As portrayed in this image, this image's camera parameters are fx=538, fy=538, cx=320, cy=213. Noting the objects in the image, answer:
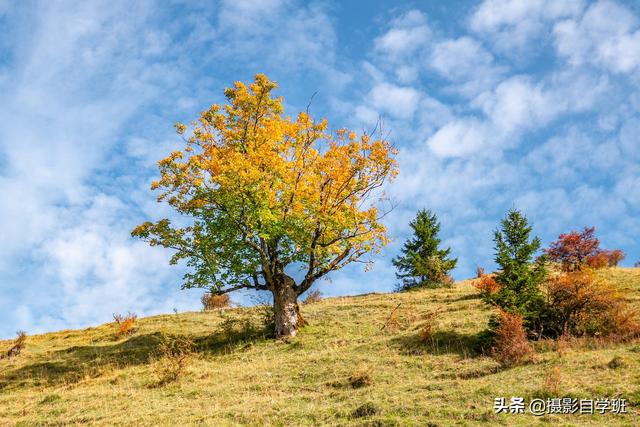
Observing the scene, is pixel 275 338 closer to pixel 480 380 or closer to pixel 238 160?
pixel 238 160

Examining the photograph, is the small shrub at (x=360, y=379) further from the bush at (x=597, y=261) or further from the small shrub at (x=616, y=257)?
the small shrub at (x=616, y=257)

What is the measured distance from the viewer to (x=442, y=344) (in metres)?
22.6

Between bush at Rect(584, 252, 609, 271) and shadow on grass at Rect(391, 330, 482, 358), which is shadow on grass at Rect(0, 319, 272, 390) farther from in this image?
bush at Rect(584, 252, 609, 271)

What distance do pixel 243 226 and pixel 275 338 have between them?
6.21 m

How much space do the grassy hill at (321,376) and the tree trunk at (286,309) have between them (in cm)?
91

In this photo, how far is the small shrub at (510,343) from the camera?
1855 centimetres

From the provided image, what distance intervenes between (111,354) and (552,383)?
22749 millimetres

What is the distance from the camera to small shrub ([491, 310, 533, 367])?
60.8ft

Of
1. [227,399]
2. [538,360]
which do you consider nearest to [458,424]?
[538,360]

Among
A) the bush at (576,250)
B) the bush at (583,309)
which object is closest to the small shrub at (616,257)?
the bush at (576,250)

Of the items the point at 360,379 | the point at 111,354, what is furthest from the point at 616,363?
the point at 111,354

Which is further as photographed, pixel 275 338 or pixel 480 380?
pixel 275 338

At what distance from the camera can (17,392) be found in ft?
78.8

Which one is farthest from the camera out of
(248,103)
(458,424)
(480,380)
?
(248,103)
